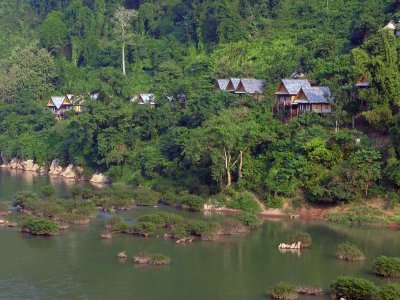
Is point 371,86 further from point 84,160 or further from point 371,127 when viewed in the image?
point 84,160

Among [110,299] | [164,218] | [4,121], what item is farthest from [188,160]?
[4,121]

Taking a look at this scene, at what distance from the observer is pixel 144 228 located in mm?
33531

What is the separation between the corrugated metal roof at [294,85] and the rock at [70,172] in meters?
19.3

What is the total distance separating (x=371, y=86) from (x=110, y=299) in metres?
24.3

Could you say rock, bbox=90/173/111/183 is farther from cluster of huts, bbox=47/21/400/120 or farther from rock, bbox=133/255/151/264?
rock, bbox=133/255/151/264

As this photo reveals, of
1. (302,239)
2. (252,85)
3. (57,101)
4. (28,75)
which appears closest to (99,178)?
(252,85)

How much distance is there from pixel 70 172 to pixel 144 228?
81.3 ft

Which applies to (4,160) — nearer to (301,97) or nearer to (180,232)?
(301,97)

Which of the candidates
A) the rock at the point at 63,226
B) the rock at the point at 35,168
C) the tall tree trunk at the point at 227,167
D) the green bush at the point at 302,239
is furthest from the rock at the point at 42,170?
the green bush at the point at 302,239

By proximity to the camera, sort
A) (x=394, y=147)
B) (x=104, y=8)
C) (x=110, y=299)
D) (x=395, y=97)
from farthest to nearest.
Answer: (x=104, y=8) < (x=395, y=97) < (x=394, y=147) < (x=110, y=299)

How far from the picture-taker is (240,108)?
47844 millimetres

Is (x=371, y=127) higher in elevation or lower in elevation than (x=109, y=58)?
lower

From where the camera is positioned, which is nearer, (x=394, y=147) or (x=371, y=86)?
(x=394, y=147)

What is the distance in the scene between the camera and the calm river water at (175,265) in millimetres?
25422
